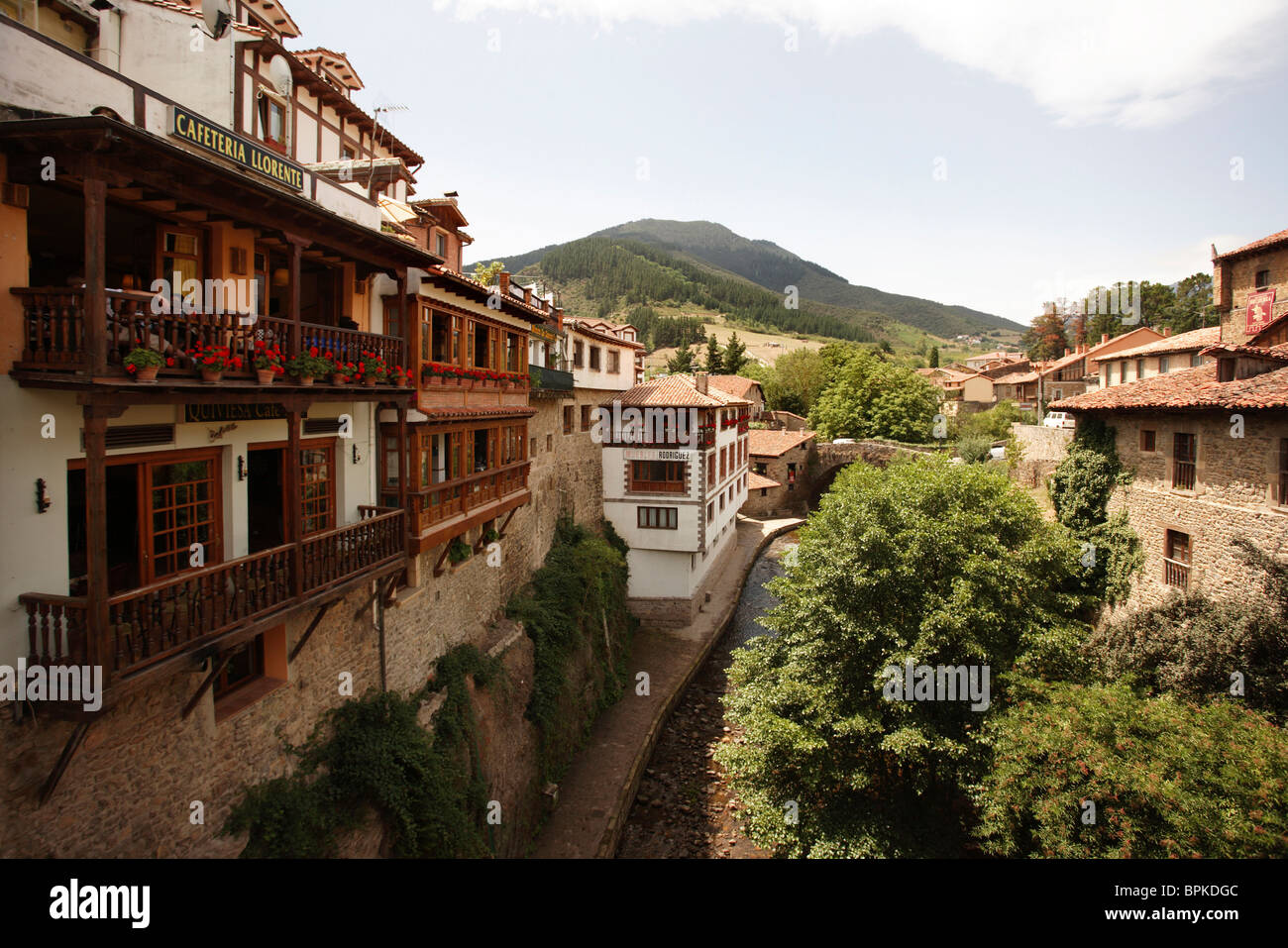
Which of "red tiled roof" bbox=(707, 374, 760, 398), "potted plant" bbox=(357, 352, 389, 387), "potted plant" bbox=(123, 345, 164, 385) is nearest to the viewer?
"potted plant" bbox=(123, 345, 164, 385)

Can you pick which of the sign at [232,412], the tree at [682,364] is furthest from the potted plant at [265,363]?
the tree at [682,364]

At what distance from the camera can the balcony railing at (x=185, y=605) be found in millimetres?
6703

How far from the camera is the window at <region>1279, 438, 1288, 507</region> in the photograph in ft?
45.4

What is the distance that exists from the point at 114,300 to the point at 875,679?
14.9 meters

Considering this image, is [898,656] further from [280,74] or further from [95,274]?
[280,74]

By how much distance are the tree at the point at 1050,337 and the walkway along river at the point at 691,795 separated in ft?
279

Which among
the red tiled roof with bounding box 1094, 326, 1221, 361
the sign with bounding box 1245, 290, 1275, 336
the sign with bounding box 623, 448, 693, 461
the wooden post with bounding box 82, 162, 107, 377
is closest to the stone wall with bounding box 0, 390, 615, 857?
the wooden post with bounding box 82, 162, 107, 377

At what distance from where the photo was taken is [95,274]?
21.4 feet

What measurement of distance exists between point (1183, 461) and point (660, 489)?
19077 mm

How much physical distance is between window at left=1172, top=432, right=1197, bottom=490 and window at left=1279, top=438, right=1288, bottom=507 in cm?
211

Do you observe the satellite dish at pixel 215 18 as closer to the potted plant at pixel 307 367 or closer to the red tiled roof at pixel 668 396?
the potted plant at pixel 307 367

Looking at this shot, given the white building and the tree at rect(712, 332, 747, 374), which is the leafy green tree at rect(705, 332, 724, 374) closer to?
the tree at rect(712, 332, 747, 374)

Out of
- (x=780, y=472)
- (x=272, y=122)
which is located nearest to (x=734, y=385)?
(x=780, y=472)
